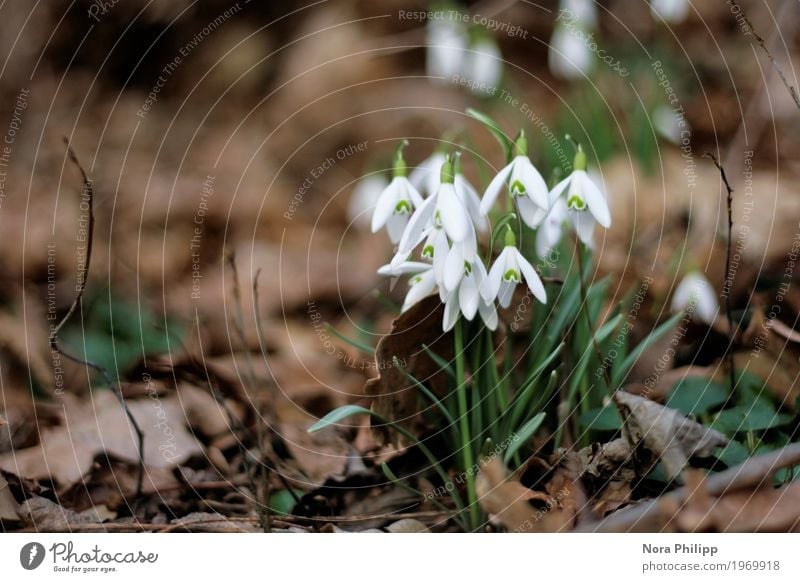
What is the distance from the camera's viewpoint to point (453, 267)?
81 centimetres

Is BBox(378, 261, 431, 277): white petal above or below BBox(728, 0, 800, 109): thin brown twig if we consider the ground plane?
below

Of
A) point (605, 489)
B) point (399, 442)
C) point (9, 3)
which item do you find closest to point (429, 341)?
point (399, 442)

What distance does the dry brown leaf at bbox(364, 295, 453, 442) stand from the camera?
872mm

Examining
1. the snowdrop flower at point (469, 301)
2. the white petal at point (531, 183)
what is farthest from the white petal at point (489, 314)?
the white petal at point (531, 183)

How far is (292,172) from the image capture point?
102 centimetres

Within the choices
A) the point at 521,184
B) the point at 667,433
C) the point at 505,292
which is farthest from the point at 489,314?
the point at 667,433

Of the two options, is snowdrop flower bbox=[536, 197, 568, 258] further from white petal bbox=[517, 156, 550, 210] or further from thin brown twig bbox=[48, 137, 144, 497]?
thin brown twig bbox=[48, 137, 144, 497]

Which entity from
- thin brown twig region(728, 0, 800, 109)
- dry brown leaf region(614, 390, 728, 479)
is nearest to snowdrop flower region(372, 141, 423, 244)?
dry brown leaf region(614, 390, 728, 479)

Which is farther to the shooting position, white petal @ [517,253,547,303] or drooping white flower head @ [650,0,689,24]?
drooping white flower head @ [650,0,689,24]

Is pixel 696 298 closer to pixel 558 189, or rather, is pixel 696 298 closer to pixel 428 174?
pixel 558 189
